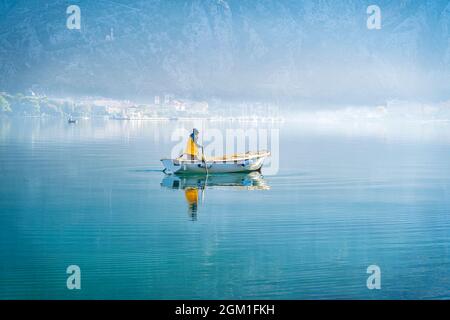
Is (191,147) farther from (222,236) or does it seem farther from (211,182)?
(222,236)

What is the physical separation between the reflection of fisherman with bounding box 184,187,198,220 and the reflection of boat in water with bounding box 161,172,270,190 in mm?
1260

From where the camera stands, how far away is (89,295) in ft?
62.0

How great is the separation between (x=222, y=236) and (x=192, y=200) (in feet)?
32.1

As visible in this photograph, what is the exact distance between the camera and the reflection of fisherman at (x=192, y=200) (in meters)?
31.8

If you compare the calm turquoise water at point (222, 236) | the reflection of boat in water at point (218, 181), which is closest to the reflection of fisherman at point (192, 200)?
the calm turquoise water at point (222, 236)

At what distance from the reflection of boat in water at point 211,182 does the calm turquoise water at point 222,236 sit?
0.47 ft

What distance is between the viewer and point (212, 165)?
45.8 m

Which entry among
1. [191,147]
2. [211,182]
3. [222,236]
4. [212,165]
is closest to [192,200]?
[211,182]

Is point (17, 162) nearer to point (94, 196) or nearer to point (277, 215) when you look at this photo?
point (94, 196)

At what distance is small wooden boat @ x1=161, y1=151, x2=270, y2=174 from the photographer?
149 ft

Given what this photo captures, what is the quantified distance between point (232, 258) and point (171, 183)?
20503 mm

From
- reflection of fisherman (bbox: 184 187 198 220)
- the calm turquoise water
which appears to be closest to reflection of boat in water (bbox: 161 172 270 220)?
reflection of fisherman (bbox: 184 187 198 220)
